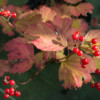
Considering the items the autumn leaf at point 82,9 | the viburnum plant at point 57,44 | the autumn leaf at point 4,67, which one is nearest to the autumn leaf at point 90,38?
the viburnum plant at point 57,44

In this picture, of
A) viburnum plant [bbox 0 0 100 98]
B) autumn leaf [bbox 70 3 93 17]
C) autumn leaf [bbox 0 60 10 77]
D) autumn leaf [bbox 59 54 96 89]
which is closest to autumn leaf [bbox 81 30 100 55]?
viburnum plant [bbox 0 0 100 98]

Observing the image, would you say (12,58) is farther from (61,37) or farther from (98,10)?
(98,10)

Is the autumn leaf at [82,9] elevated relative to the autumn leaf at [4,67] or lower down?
elevated

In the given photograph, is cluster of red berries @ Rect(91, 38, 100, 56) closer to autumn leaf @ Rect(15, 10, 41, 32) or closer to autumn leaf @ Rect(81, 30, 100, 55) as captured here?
autumn leaf @ Rect(81, 30, 100, 55)

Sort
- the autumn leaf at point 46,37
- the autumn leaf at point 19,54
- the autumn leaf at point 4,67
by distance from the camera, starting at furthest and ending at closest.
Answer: the autumn leaf at point 4,67
the autumn leaf at point 19,54
the autumn leaf at point 46,37

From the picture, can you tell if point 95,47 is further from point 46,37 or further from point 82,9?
point 82,9

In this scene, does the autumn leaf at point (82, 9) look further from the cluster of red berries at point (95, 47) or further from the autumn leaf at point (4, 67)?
the autumn leaf at point (4, 67)

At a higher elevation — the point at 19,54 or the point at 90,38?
the point at 90,38

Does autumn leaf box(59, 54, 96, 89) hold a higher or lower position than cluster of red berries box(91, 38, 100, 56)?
lower

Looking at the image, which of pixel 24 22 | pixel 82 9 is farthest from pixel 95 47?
pixel 82 9
